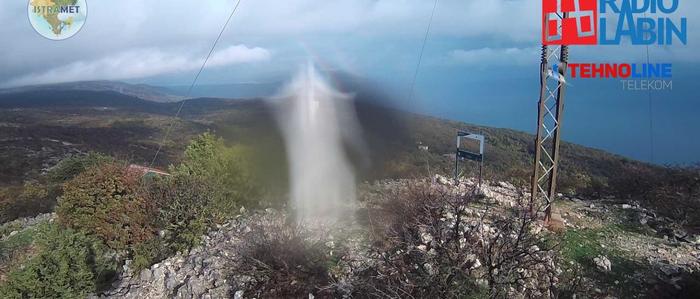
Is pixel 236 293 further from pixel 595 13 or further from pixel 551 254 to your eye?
pixel 595 13

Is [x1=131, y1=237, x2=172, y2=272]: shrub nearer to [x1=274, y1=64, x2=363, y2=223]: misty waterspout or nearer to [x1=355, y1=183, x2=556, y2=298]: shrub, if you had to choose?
[x1=274, y1=64, x2=363, y2=223]: misty waterspout

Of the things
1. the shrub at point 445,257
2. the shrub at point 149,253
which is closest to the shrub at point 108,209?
the shrub at point 149,253

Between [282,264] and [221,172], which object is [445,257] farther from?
[221,172]

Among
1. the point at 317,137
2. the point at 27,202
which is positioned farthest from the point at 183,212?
the point at 27,202

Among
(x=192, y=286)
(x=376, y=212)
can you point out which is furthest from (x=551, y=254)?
(x=192, y=286)

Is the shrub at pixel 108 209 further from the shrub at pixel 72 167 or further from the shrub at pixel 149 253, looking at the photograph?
the shrub at pixel 72 167

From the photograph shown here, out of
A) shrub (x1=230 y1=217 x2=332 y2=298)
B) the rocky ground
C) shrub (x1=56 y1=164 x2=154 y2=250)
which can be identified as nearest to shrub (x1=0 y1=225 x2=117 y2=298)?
shrub (x1=56 y1=164 x2=154 y2=250)
